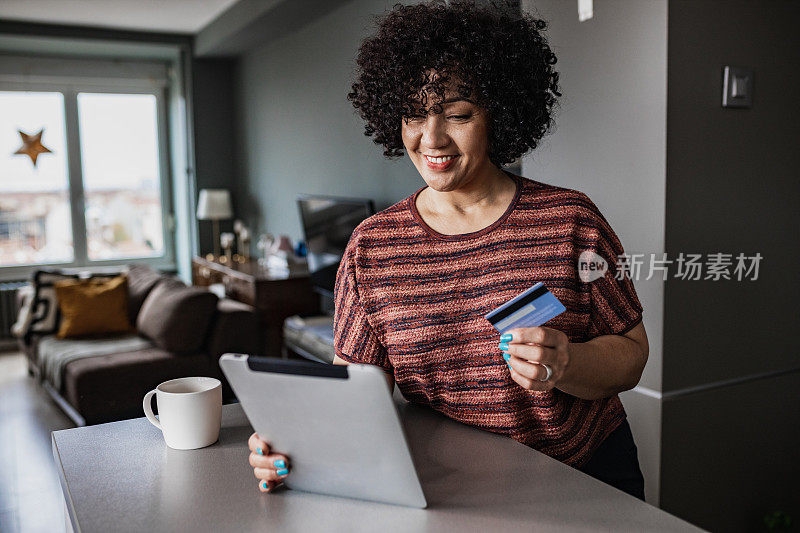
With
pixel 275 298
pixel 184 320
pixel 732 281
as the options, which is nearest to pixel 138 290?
pixel 275 298

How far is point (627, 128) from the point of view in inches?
77.7

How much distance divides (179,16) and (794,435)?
191 inches

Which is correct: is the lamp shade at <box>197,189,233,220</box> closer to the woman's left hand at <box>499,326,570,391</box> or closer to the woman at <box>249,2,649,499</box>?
the woman at <box>249,2,649,499</box>

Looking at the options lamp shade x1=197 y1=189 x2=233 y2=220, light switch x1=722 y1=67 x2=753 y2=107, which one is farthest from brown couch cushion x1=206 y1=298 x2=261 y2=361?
light switch x1=722 y1=67 x2=753 y2=107

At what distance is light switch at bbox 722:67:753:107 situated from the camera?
197 cm

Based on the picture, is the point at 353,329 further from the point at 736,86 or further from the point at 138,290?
the point at 138,290

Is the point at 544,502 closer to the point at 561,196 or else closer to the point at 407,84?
the point at 561,196

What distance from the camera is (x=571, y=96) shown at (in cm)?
215

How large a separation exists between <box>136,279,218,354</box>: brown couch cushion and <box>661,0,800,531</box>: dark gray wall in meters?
2.60

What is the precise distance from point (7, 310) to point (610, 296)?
19.3ft

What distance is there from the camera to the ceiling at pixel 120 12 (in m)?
4.86

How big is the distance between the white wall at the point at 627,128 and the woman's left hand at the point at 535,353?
1052 mm

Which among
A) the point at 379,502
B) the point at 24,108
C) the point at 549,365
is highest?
the point at 24,108

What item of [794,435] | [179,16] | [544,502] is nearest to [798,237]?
[794,435]
